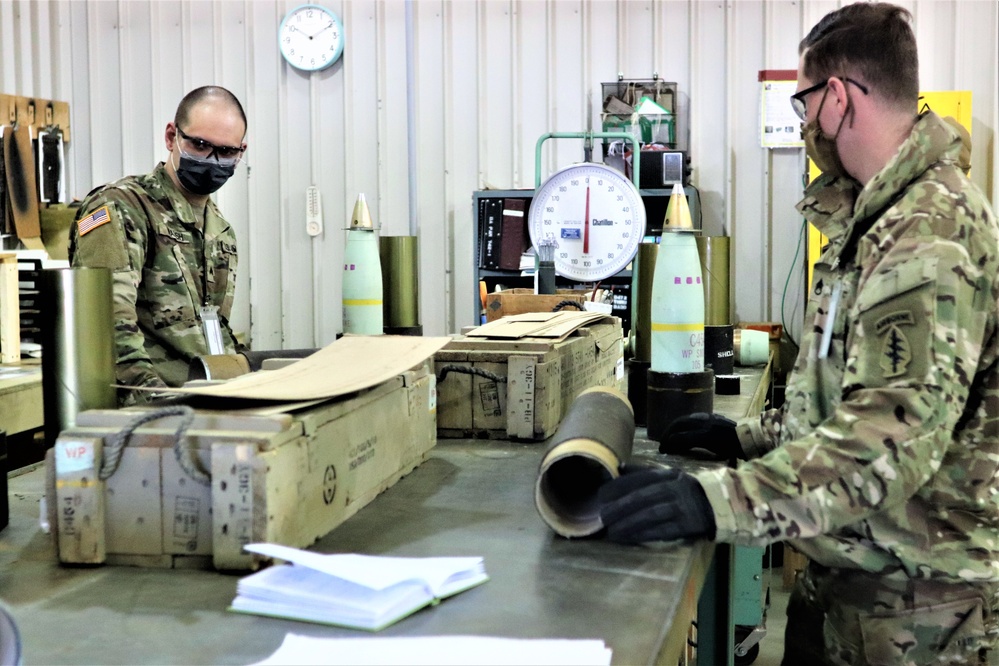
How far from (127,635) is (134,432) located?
283 millimetres

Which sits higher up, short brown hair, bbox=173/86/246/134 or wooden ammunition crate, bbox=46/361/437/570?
short brown hair, bbox=173/86/246/134

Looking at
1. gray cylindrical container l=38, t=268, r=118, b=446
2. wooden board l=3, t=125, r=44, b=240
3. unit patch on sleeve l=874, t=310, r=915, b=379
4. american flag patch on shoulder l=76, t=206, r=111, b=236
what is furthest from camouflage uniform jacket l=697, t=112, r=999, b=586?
wooden board l=3, t=125, r=44, b=240

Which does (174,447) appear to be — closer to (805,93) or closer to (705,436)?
(705,436)

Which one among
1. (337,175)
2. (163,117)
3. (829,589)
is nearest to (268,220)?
(337,175)

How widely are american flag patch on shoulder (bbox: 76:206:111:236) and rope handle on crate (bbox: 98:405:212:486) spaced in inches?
59.2

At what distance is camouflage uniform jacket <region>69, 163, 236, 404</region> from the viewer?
8.27 ft

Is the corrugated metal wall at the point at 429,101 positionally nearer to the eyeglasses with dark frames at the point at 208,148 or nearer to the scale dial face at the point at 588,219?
the scale dial face at the point at 588,219

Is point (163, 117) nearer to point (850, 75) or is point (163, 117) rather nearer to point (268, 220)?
point (268, 220)

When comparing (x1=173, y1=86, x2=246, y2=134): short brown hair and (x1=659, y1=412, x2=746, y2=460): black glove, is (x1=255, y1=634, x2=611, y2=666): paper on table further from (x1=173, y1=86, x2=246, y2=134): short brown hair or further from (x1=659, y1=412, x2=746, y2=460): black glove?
(x1=173, y1=86, x2=246, y2=134): short brown hair

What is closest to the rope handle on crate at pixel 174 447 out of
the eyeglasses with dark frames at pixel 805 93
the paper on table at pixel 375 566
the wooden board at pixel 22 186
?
the paper on table at pixel 375 566

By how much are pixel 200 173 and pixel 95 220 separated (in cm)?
37

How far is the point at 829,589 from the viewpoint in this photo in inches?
58.7

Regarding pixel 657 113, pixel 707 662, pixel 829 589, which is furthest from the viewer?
pixel 657 113

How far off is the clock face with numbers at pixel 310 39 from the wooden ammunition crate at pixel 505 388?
3.48 m
